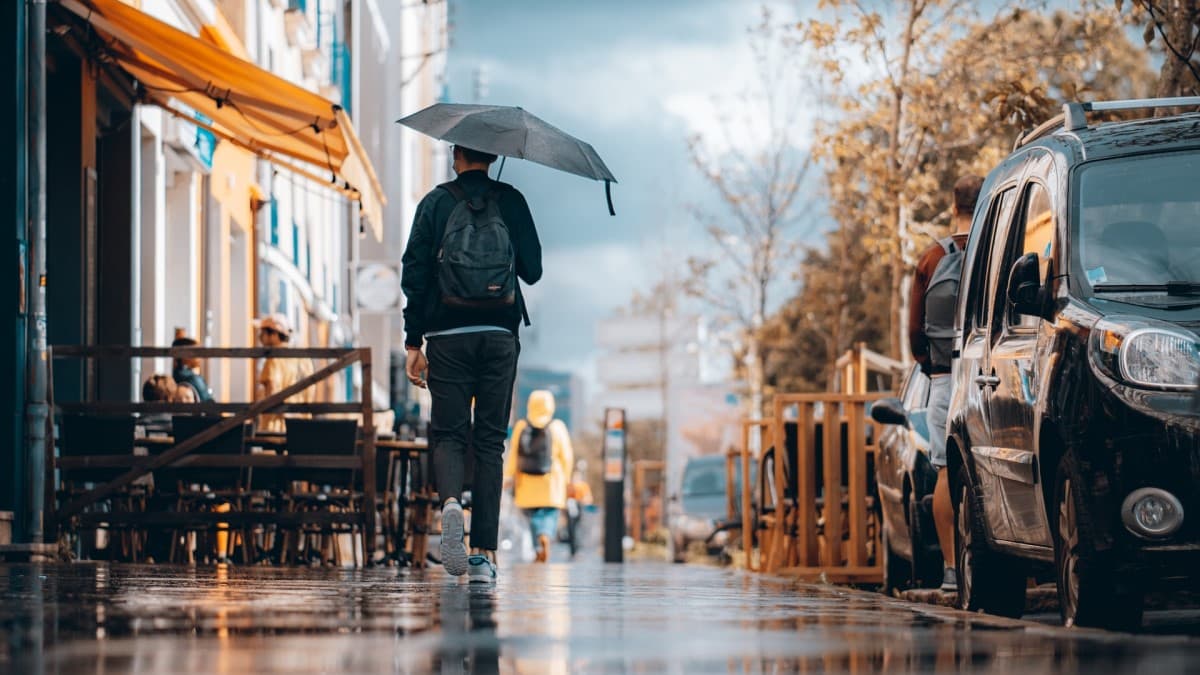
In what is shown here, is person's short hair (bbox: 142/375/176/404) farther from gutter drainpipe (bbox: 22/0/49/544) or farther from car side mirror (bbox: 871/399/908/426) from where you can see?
car side mirror (bbox: 871/399/908/426)

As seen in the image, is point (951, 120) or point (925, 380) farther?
point (951, 120)

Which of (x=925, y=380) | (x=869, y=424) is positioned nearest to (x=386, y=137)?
(x=869, y=424)

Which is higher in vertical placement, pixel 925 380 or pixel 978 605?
pixel 925 380

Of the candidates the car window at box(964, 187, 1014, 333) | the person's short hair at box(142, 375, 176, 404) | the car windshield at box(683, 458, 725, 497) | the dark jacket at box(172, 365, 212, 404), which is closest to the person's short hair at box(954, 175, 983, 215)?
the car window at box(964, 187, 1014, 333)

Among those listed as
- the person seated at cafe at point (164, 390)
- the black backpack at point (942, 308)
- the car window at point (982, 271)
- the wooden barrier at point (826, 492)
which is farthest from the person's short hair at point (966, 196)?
the person seated at cafe at point (164, 390)

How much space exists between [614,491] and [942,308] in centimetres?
1827

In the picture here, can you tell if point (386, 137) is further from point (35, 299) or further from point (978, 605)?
point (978, 605)

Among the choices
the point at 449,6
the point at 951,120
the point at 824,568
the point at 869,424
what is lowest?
the point at 824,568

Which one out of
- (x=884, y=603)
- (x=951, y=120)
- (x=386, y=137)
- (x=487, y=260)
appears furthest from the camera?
(x=386, y=137)

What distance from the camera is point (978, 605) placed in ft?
29.4

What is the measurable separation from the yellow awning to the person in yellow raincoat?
624 cm

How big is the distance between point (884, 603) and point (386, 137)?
1722 inches

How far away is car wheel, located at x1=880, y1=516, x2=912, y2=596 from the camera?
1213 cm

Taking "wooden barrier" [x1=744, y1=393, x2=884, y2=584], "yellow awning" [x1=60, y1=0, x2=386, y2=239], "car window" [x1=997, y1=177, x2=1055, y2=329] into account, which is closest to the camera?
"car window" [x1=997, y1=177, x2=1055, y2=329]
